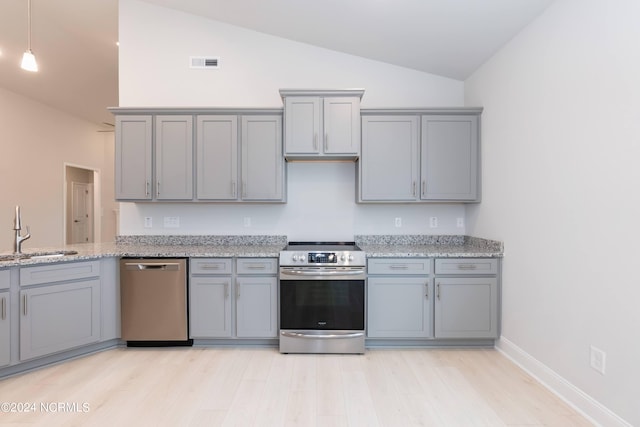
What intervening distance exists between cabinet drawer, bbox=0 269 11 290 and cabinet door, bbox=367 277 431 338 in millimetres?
2821

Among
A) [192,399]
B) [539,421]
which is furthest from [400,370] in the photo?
[192,399]

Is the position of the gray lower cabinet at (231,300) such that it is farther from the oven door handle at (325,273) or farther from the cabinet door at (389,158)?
the cabinet door at (389,158)

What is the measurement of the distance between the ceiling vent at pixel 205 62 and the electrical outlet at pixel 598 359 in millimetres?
4062

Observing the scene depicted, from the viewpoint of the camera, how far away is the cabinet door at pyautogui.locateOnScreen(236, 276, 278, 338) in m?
2.88

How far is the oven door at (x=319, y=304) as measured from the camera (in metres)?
2.81

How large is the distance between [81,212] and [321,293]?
24.1ft

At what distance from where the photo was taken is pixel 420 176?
3.20 m

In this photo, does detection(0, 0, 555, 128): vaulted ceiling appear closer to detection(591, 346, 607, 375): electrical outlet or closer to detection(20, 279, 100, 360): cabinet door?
detection(591, 346, 607, 375): electrical outlet

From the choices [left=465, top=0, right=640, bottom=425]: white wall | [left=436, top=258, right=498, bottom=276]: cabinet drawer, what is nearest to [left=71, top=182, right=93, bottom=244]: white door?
[left=436, top=258, right=498, bottom=276]: cabinet drawer

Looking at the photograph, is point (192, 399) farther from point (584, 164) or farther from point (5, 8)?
point (5, 8)

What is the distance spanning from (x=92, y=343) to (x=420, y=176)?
338 cm

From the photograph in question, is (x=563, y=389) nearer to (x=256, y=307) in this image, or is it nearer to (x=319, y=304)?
(x=319, y=304)

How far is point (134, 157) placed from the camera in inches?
125

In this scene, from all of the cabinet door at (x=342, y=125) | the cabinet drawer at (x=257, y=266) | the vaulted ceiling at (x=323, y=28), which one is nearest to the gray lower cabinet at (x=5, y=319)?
the cabinet drawer at (x=257, y=266)
